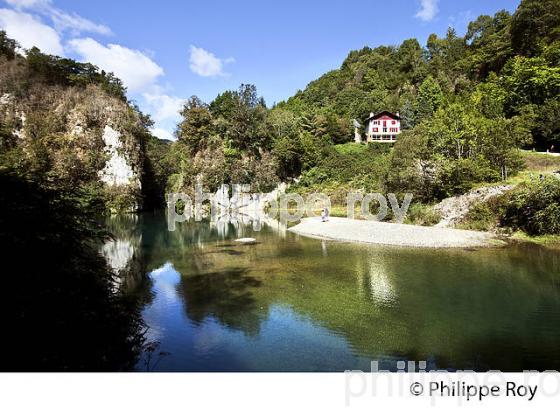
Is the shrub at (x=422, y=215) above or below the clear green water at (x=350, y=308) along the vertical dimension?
above

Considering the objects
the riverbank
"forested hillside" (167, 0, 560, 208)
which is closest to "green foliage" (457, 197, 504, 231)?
the riverbank

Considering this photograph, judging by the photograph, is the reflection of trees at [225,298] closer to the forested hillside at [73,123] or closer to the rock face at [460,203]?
the rock face at [460,203]

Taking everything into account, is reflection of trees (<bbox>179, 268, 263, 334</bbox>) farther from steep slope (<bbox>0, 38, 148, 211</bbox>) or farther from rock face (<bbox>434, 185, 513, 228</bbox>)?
steep slope (<bbox>0, 38, 148, 211</bbox>)

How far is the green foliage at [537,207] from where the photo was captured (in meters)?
24.2

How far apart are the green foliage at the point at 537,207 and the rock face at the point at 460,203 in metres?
2.11

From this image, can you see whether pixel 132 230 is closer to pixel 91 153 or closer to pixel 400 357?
pixel 91 153

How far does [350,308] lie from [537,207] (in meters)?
19.1

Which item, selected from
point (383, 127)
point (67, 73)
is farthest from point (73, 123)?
point (383, 127)

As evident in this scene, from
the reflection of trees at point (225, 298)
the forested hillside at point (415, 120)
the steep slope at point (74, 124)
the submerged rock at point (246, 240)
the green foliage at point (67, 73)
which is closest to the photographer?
the reflection of trees at point (225, 298)

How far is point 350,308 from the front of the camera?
1407 centimetres

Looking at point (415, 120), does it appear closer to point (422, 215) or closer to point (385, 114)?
point (385, 114)

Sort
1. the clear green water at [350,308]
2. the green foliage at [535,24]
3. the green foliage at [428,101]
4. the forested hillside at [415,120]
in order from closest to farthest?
the clear green water at [350,308], the forested hillside at [415,120], the green foliage at [535,24], the green foliage at [428,101]

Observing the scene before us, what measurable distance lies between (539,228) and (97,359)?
27.4 metres

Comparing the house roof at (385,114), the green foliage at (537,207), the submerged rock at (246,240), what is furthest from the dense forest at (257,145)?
the submerged rock at (246,240)
